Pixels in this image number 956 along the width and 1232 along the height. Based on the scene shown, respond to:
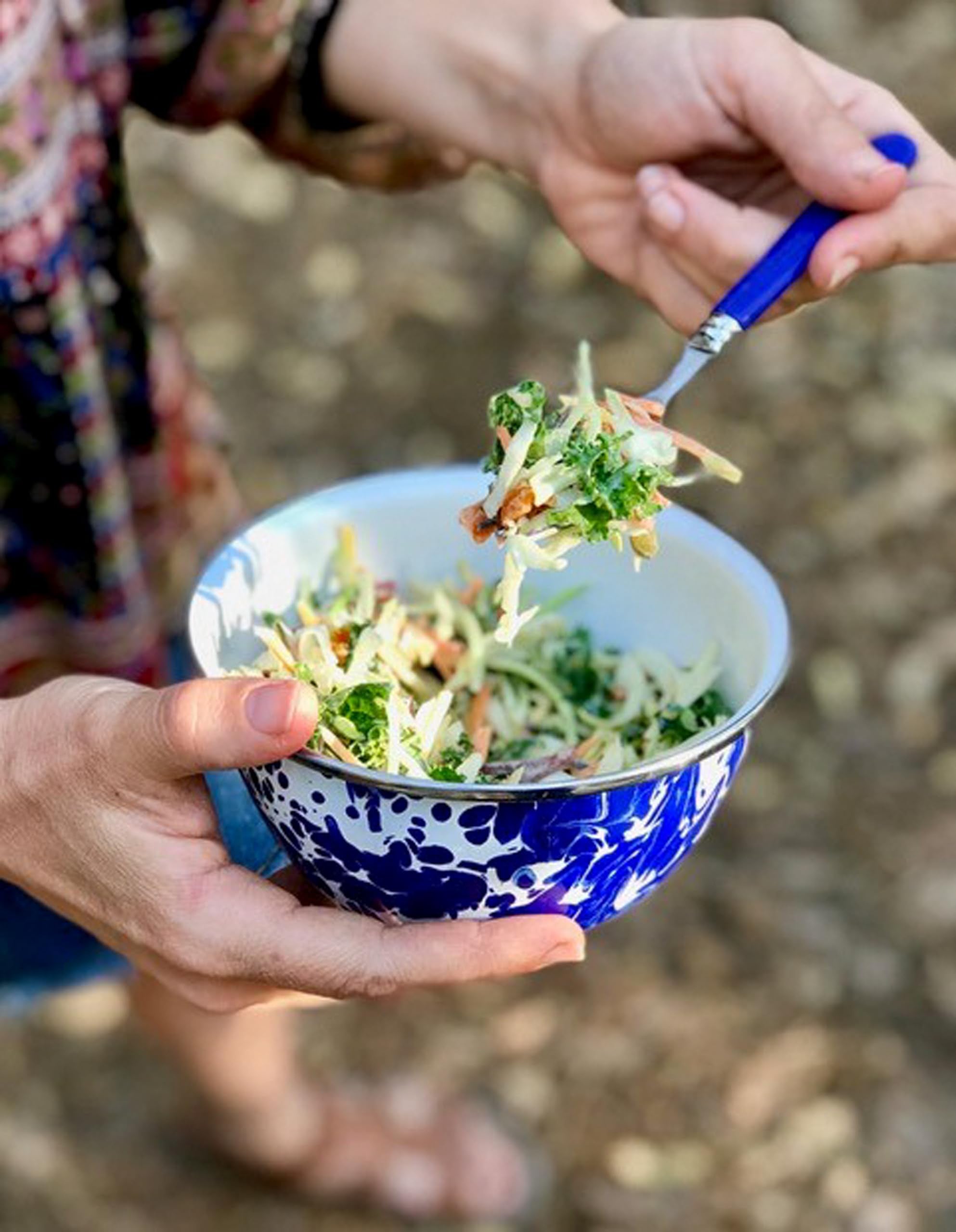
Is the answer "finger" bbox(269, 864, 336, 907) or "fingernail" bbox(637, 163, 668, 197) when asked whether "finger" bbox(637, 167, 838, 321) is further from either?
"finger" bbox(269, 864, 336, 907)

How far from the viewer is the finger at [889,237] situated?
4.97 feet

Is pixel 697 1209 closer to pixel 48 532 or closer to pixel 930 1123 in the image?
pixel 930 1123

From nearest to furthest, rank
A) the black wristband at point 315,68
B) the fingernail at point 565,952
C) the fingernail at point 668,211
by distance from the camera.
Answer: the fingernail at point 565,952, the fingernail at point 668,211, the black wristband at point 315,68

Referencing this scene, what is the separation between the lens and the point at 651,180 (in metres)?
1.65

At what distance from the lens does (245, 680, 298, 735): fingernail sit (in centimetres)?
112

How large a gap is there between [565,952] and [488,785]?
180 mm

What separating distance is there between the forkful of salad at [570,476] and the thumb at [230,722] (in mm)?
189

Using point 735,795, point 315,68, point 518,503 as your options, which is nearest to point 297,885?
point 518,503

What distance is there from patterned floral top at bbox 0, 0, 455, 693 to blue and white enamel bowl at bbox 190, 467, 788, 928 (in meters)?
0.38

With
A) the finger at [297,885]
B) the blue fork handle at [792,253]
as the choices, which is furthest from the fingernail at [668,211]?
the finger at [297,885]

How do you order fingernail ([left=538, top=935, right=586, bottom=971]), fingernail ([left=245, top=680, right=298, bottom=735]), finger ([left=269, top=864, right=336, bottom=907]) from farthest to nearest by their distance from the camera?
1. finger ([left=269, top=864, right=336, bottom=907])
2. fingernail ([left=538, top=935, right=586, bottom=971])
3. fingernail ([left=245, top=680, right=298, bottom=735])

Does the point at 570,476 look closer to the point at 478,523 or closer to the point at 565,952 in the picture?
the point at 478,523

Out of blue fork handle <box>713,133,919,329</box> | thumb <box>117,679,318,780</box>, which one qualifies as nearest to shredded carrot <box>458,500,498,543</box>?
thumb <box>117,679,318,780</box>

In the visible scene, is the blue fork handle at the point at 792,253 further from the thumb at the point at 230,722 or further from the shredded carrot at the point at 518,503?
the thumb at the point at 230,722
